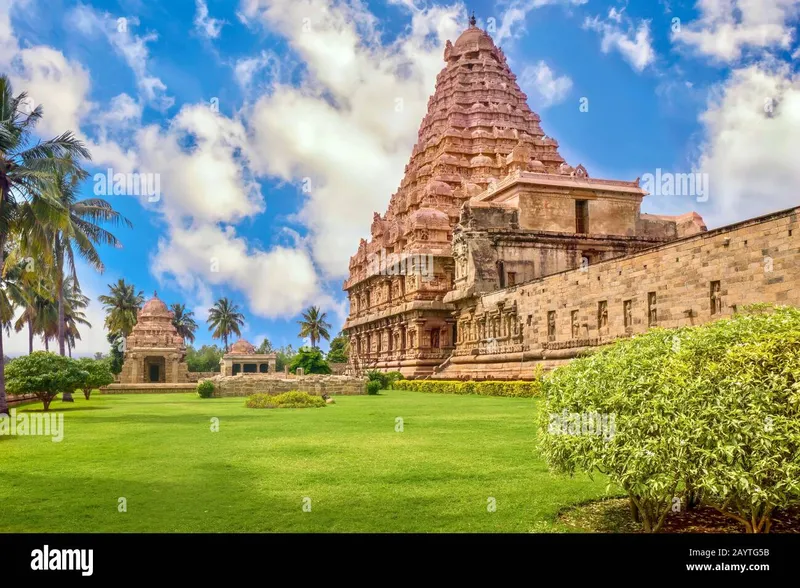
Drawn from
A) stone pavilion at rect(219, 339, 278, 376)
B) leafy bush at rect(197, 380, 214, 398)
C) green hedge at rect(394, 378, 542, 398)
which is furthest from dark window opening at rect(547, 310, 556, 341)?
stone pavilion at rect(219, 339, 278, 376)

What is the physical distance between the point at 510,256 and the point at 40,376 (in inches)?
894

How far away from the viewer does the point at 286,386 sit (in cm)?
3312

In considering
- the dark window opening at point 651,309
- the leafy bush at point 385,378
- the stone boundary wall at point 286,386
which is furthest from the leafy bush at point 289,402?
the leafy bush at point 385,378

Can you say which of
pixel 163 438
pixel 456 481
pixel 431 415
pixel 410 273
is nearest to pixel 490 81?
pixel 410 273

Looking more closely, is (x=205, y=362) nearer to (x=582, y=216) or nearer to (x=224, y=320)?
(x=224, y=320)

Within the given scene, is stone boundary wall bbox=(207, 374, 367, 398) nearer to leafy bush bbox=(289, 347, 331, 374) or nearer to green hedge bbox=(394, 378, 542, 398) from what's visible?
green hedge bbox=(394, 378, 542, 398)

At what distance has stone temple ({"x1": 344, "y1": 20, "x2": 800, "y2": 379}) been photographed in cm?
2048

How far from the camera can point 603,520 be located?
22.5 ft

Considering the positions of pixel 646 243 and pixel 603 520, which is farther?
pixel 646 243

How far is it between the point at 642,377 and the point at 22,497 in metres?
7.12

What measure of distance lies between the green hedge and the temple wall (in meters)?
1.56

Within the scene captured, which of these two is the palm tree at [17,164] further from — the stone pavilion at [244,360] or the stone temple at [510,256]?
the stone pavilion at [244,360]

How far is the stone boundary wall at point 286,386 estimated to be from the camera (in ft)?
108

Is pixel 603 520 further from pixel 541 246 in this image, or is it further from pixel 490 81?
pixel 490 81
